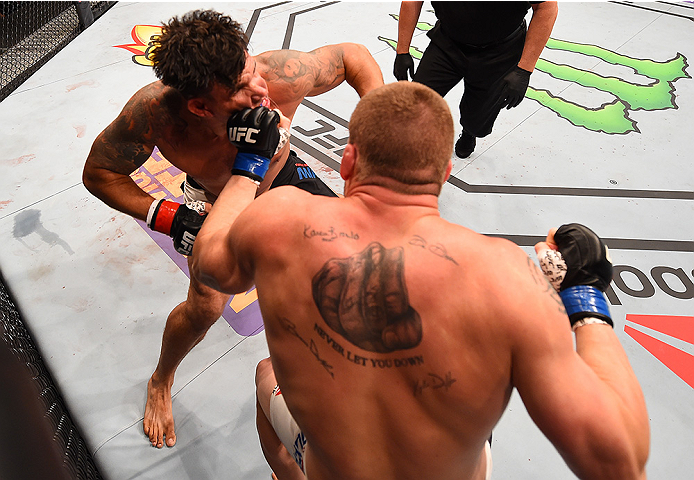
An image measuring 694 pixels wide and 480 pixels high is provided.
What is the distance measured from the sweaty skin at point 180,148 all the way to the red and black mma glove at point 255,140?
15 cm

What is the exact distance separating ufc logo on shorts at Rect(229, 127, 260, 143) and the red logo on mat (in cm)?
201

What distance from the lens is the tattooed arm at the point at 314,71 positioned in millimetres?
2125

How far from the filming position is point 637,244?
9.28ft

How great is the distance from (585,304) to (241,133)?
1.16m

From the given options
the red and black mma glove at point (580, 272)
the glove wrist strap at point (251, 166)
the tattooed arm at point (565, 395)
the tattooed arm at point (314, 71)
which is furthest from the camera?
the tattooed arm at point (314, 71)

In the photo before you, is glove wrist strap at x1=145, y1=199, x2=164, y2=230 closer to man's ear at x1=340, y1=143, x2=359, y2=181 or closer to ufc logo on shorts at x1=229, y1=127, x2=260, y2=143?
ufc logo on shorts at x1=229, y1=127, x2=260, y2=143

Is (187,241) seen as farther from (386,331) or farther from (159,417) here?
(386,331)

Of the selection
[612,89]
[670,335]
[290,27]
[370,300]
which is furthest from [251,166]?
[290,27]

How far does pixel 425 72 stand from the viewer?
9.89 ft

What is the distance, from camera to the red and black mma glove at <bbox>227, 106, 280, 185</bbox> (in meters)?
1.58

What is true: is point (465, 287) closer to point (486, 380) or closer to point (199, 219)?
point (486, 380)

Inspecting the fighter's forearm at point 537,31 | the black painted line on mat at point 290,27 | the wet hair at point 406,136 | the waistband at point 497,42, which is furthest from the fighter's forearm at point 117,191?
the black painted line on mat at point 290,27

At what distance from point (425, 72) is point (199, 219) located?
1.84 meters
